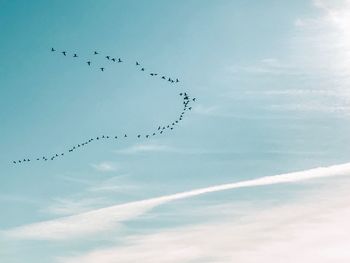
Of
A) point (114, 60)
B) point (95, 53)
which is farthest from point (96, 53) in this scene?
point (114, 60)

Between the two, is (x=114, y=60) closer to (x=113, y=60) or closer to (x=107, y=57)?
(x=113, y=60)

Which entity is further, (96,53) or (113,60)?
(113,60)

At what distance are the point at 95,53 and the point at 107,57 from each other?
21.6 m

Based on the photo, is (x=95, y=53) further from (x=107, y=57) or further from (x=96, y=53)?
(x=107, y=57)

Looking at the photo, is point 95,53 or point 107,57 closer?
point 95,53

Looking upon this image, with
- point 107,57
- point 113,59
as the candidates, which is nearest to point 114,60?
point 113,59

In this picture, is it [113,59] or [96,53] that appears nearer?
[96,53]

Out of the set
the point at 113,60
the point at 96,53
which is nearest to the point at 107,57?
the point at 113,60

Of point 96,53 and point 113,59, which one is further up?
point 113,59

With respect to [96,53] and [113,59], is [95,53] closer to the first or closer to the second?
[96,53]

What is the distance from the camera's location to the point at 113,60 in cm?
10869

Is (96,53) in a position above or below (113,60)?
below

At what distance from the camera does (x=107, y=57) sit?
374 ft

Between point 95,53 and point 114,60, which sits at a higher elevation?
point 114,60
